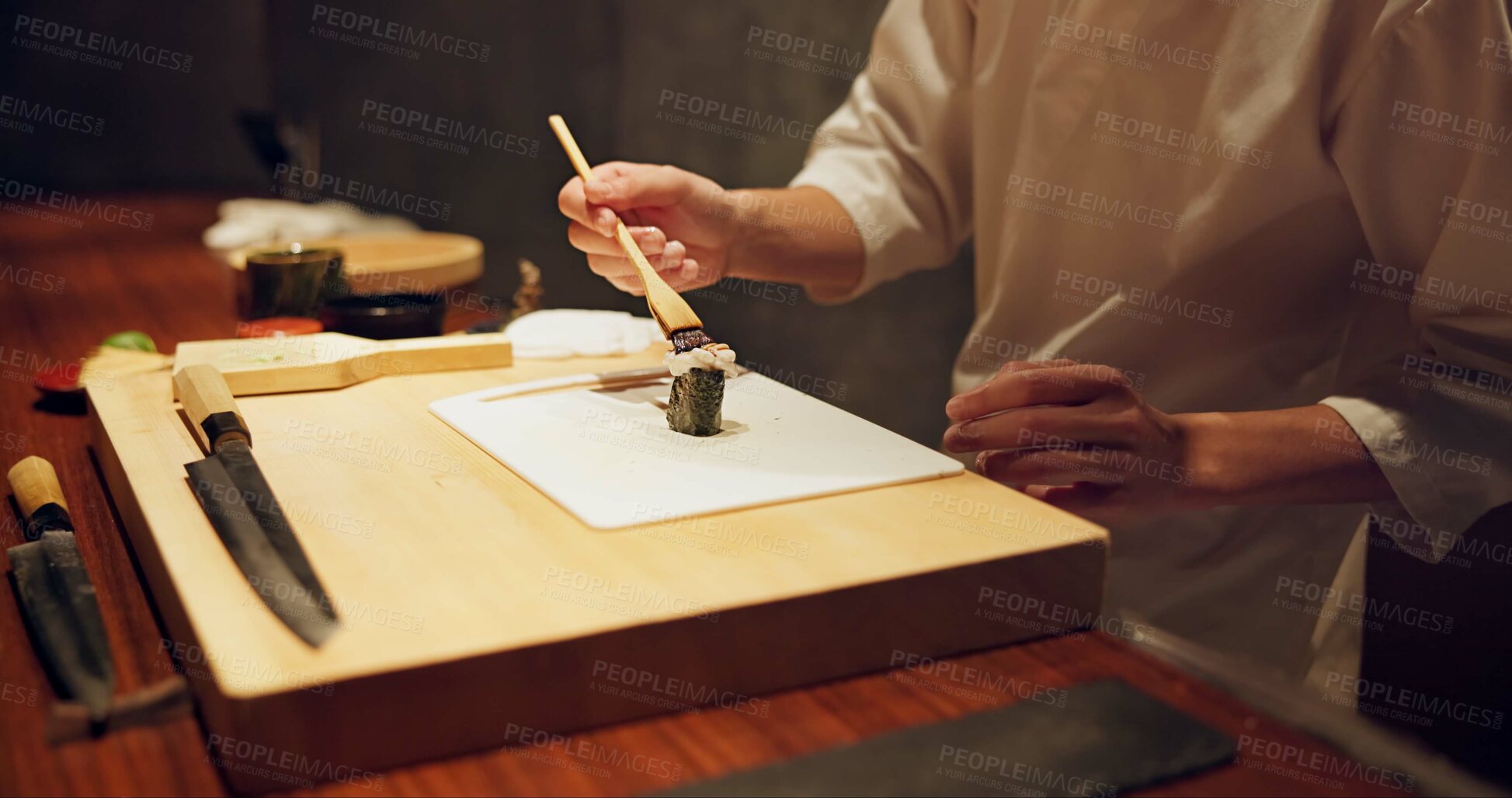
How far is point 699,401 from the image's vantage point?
1092mm

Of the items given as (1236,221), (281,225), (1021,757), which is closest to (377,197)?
(281,225)

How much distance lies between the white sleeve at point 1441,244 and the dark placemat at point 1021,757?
0.63 m

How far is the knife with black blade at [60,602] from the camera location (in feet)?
2.15

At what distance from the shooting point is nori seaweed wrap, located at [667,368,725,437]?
1.09 meters

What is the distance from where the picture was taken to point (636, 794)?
24.7 inches

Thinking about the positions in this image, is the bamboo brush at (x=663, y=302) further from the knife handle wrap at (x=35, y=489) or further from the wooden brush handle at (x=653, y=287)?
the knife handle wrap at (x=35, y=489)

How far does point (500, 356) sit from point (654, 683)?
724mm

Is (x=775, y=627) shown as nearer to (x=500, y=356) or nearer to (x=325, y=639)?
(x=325, y=639)

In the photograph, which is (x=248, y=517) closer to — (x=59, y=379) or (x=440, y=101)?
(x=59, y=379)

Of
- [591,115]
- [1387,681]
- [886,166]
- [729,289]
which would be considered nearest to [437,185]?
[591,115]

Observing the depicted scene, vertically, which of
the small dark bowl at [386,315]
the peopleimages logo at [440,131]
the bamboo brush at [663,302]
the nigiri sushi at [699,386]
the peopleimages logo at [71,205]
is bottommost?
the peopleimages logo at [71,205]

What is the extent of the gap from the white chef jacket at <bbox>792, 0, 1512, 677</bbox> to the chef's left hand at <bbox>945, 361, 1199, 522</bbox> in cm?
23

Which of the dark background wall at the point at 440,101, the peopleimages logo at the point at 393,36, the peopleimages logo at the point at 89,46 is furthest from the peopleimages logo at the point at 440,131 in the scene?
the peopleimages logo at the point at 89,46

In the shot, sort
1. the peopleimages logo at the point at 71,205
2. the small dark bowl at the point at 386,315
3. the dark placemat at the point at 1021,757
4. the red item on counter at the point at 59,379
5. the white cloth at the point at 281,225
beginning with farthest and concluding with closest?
1. the peopleimages logo at the point at 71,205
2. the white cloth at the point at 281,225
3. the small dark bowl at the point at 386,315
4. the red item on counter at the point at 59,379
5. the dark placemat at the point at 1021,757
